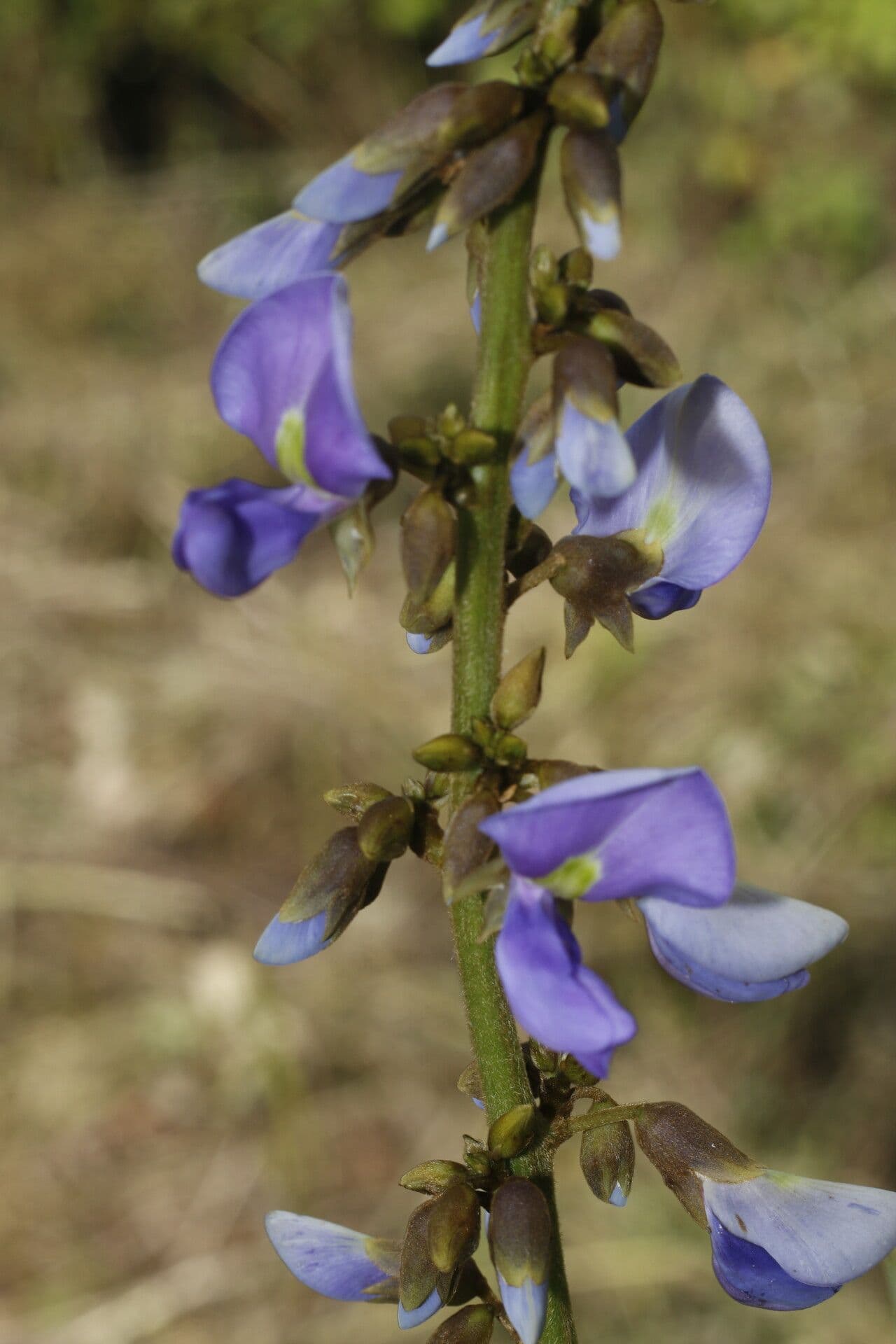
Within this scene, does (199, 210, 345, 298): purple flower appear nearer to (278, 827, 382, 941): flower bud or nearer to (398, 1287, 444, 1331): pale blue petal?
(278, 827, 382, 941): flower bud

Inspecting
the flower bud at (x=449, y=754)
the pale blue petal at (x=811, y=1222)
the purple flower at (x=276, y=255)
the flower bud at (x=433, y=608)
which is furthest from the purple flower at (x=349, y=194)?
the pale blue petal at (x=811, y=1222)

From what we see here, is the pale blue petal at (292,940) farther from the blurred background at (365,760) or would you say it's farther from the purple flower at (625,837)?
the blurred background at (365,760)

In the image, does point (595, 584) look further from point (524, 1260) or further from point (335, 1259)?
point (335, 1259)

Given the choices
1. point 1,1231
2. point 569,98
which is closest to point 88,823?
point 1,1231

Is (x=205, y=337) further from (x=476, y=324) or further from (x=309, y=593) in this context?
(x=476, y=324)

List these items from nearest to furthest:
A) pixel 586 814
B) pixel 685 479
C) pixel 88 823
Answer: pixel 586 814
pixel 685 479
pixel 88 823
